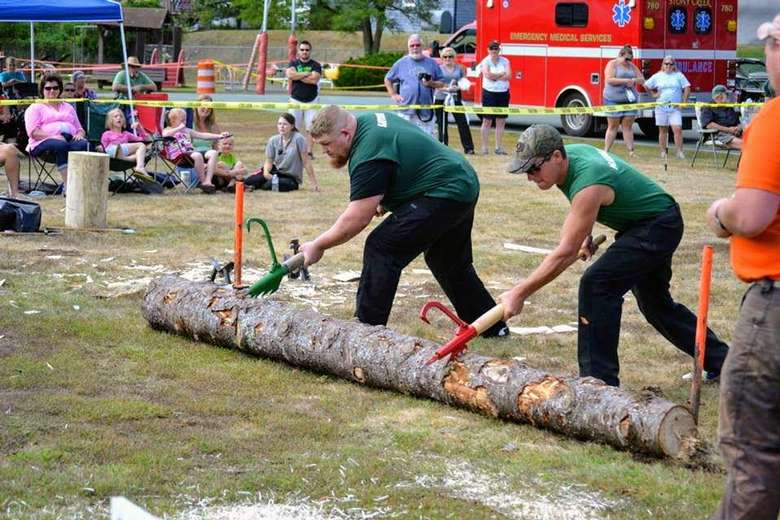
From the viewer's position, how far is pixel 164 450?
5.51m

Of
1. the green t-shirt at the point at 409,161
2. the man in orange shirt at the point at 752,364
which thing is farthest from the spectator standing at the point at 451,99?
the man in orange shirt at the point at 752,364

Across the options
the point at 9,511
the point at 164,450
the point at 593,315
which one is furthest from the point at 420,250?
the point at 9,511

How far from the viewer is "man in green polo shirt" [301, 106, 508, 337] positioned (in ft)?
22.3

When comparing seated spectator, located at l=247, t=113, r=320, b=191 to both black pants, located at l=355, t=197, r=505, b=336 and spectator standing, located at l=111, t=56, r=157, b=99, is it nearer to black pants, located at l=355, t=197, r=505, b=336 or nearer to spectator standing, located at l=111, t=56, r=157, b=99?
spectator standing, located at l=111, t=56, r=157, b=99

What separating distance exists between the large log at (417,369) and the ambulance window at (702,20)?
53.2 feet

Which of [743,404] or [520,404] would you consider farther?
[520,404]

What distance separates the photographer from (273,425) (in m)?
5.96

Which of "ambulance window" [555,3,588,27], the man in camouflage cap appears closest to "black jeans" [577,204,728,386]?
the man in camouflage cap

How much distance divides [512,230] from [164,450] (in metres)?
7.36

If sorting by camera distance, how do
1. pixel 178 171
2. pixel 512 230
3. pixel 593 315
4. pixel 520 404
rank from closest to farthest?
pixel 520 404 < pixel 593 315 < pixel 512 230 < pixel 178 171

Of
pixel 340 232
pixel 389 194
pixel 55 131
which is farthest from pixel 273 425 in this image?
pixel 55 131

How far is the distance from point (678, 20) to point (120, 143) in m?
11.2

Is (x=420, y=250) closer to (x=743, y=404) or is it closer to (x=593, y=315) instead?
(x=593, y=315)

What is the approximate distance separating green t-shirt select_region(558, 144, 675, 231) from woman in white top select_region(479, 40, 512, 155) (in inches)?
532
